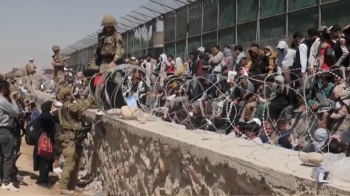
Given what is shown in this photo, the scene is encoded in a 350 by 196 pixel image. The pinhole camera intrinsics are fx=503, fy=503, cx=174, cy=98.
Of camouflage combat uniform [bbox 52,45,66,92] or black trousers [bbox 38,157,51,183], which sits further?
camouflage combat uniform [bbox 52,45,66,92]

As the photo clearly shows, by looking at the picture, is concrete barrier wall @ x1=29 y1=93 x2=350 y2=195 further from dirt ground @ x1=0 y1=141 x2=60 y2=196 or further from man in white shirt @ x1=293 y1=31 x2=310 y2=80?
man in white shirt @ x1=293 y1=31 x2=310 y2=80

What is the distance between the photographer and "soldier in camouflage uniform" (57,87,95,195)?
771 centimetres

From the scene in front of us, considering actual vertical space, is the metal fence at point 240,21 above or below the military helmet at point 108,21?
above

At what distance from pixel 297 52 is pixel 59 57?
7121 mm

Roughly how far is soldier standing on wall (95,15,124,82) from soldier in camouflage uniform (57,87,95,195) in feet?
2.94

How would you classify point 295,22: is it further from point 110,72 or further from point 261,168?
point 261,168

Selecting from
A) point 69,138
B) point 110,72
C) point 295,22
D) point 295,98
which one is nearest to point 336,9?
point 295,22

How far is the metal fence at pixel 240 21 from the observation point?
28.1 feet

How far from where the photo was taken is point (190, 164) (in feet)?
13.8

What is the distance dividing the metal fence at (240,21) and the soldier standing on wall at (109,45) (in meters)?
3.18

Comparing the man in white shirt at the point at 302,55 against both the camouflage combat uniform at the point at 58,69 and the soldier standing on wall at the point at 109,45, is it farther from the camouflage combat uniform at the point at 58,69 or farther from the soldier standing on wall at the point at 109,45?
the camouflage combat uniform at the point at 58,69

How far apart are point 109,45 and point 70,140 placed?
165 cm

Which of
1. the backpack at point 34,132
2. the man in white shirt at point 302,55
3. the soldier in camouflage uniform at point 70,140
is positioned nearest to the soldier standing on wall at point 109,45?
the soldier in camouflage uniform at point 70,140

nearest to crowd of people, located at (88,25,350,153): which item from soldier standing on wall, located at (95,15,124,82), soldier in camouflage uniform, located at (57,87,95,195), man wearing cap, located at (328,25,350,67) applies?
man wearing cap, located at (328,25,350,67)
